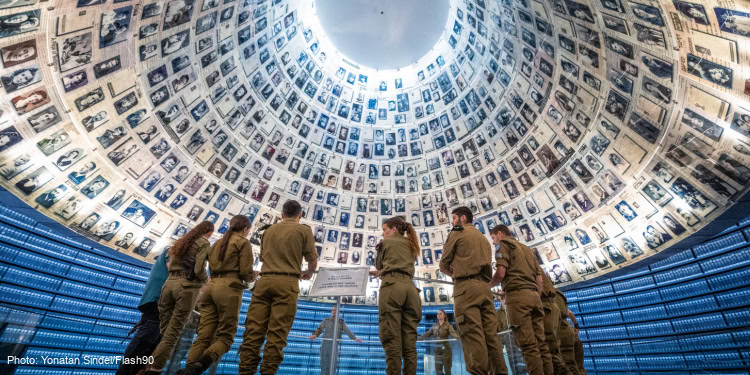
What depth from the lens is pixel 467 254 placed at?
430 centimetres

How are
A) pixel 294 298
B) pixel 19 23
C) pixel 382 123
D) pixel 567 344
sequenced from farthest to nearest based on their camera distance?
pixel 382 123 < pixel 19 23 < pixel 567 344 < pixel 294 298

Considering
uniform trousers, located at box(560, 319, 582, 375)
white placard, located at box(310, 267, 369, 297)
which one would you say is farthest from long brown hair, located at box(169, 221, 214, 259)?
uniform trousers, located at box(560, 319, 582, 375)

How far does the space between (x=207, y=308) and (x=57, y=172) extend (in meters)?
10.1

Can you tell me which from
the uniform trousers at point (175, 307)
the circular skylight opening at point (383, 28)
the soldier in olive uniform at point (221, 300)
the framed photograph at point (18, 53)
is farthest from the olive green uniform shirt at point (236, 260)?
the circular skylight opening at point (383, 28)

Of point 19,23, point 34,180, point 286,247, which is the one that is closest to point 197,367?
point 286,247

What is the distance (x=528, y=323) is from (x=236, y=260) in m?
3.78

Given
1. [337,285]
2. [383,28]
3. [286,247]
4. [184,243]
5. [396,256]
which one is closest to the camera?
[286,247]

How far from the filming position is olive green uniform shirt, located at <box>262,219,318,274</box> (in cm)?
395

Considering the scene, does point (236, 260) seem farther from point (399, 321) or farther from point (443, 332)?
point (443, 332)

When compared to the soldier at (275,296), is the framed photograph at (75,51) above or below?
above

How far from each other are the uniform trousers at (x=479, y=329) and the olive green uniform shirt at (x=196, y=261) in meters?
3.46

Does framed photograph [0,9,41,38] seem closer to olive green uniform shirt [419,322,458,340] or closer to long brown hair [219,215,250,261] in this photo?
long brown hair [219,215,250,261]

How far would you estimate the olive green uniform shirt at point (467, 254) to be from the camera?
13.8 feet

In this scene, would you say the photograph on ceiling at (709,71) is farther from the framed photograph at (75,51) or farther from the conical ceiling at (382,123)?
the framed photograph at (75,51)
